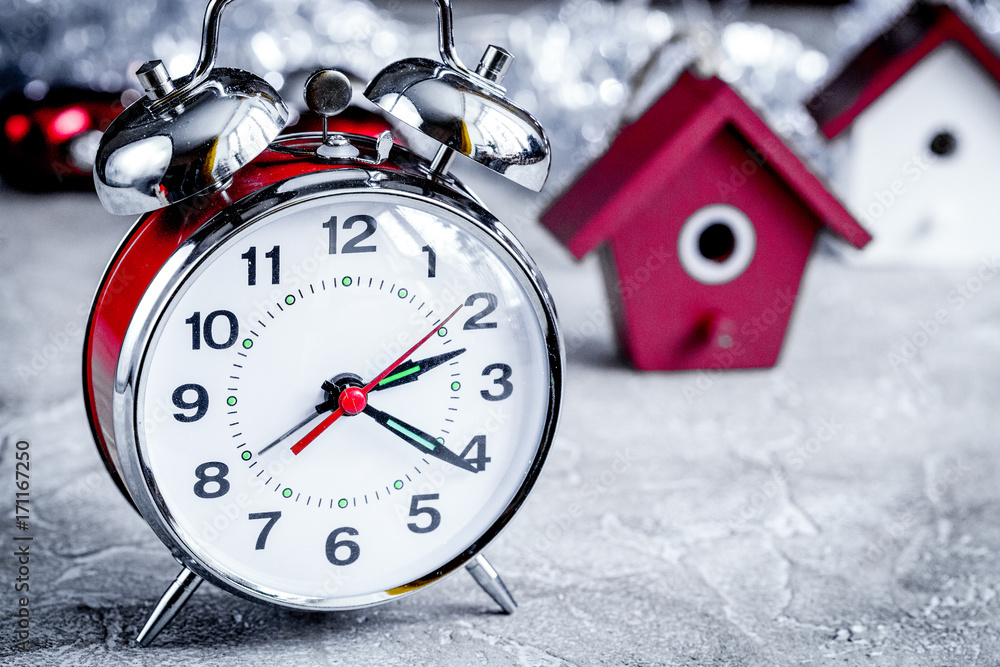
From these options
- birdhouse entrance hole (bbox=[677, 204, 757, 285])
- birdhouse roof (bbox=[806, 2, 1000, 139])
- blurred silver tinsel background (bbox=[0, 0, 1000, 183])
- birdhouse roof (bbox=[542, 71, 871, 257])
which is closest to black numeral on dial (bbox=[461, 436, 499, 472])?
birdhouse roof (bbox=[542, 71, 871, 257])

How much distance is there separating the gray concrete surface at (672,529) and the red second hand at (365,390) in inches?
6.5

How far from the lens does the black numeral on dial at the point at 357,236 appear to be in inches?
28.0

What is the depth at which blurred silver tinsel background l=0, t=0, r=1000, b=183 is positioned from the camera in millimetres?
2041

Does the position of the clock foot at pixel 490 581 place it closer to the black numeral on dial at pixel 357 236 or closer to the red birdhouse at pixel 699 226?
the black numeral on dial at pixel 357 236

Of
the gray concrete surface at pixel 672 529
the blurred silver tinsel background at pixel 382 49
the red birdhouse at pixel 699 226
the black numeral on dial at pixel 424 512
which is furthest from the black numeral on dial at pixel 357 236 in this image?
the blurred silver tinsel background at pixel 382 49

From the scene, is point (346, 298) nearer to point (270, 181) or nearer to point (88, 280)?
point (270, 181)

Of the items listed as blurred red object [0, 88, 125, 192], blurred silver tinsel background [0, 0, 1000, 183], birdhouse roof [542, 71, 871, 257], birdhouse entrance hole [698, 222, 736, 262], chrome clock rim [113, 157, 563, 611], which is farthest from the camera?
blurred silver tinsel background [0, 0, 1000, 183]

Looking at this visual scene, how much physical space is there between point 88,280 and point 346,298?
3.39 ft

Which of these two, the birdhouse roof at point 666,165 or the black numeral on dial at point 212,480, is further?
the birdhouse roof at point 666,165

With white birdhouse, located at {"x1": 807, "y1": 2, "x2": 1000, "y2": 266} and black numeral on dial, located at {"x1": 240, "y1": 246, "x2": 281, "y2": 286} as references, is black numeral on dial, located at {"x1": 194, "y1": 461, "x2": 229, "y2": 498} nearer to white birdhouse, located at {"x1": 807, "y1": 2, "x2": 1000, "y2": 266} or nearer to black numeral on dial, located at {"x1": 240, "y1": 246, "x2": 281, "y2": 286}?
black numeral on dial, located at {"x1": 240, "y1": 246, "x2": 281, "y2": 286}

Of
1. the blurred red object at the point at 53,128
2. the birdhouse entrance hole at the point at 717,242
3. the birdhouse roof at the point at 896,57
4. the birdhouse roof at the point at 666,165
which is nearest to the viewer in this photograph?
the birdhouse roof at the point at 666,165

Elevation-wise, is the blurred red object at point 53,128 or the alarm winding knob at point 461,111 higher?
the alarm winding knob at point 461,111

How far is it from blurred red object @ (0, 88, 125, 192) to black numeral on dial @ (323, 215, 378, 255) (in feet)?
4.54

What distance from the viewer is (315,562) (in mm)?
771
